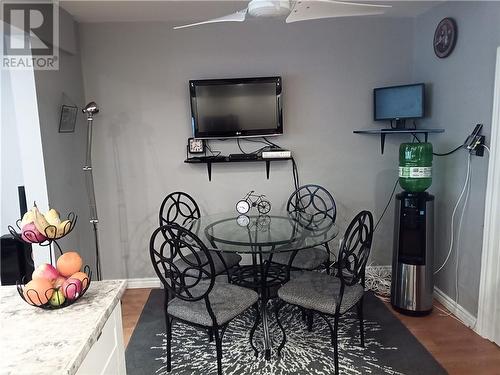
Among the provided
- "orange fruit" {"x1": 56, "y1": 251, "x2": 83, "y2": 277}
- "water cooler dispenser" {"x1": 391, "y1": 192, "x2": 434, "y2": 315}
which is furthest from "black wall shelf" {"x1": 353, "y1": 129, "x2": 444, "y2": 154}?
"orange fruit" {"x1": 56, "y1": 251, "x2": 83, "y2": 277}

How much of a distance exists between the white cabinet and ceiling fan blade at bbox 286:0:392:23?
1.65 m

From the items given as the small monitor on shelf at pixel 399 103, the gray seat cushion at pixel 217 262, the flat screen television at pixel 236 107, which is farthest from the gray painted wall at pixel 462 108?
the gray seat cushion at pixel 217 262

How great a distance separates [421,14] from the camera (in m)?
3.25

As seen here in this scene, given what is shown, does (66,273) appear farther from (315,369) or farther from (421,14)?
(421,14)

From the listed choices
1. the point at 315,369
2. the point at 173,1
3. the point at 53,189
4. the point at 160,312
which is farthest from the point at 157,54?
the point at 315,369

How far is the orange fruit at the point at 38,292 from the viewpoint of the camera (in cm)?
117

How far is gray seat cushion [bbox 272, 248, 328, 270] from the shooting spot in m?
2.81

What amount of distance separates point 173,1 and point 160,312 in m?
2.46

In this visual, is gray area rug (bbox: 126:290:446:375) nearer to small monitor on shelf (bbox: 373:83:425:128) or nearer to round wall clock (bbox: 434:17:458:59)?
small monitor on shelf (bbox: 373:83:425:128)

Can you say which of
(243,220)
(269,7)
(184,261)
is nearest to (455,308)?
(243,220)

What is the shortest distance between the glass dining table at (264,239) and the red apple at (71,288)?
1.12 meters

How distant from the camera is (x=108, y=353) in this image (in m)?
1.29

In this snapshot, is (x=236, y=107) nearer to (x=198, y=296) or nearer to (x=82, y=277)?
(x=198, y=296)

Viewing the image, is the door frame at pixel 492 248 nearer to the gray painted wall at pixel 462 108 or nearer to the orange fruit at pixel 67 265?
the gray painted wall at pixel 462 108
